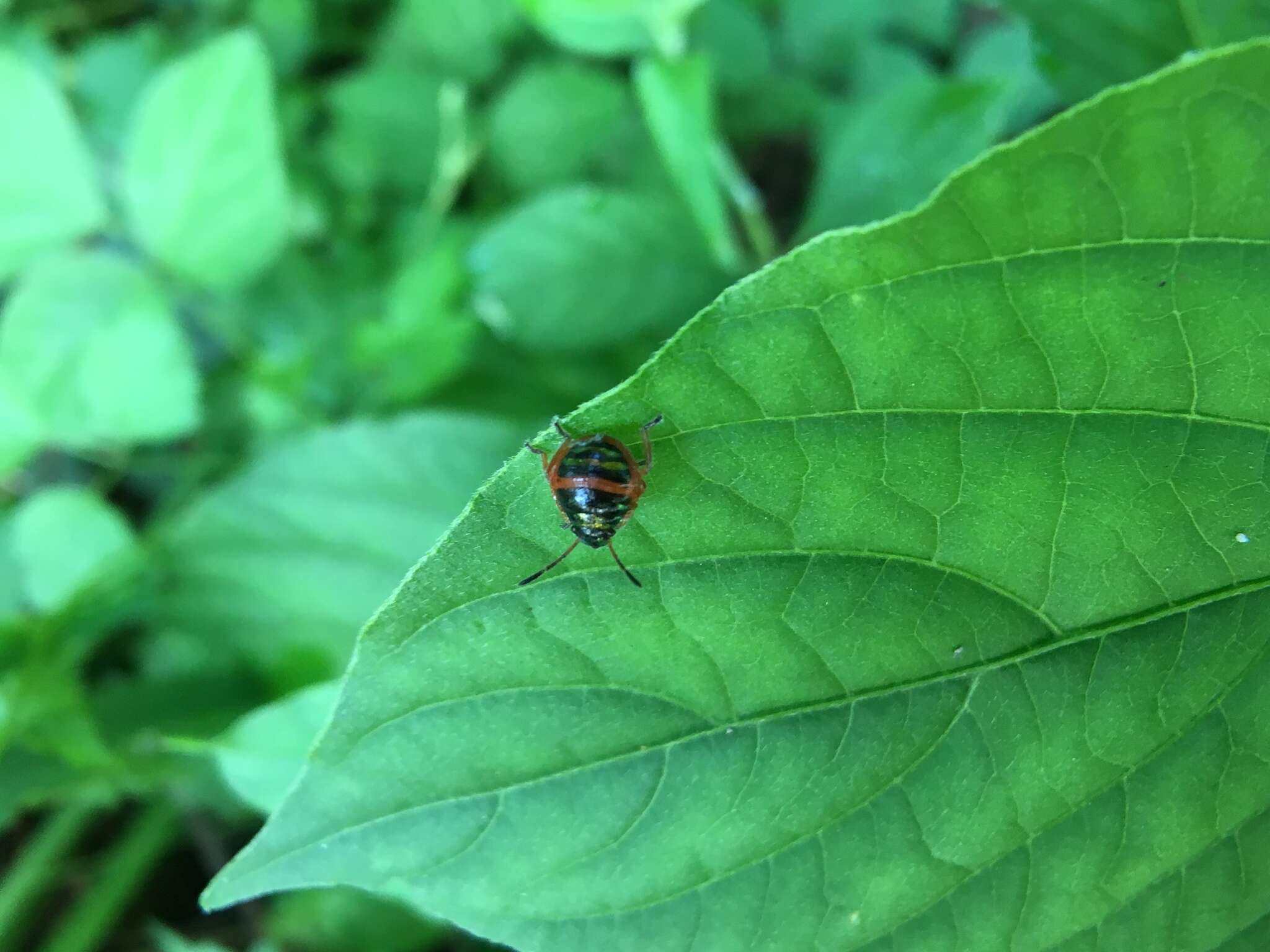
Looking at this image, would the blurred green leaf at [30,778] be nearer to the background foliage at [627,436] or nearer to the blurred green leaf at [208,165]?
the background foliage at [627,436]

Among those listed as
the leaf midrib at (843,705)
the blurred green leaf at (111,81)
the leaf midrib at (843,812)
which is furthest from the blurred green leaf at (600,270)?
the blurred green leaf at (111,81)

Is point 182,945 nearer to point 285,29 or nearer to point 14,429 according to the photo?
point 14,429

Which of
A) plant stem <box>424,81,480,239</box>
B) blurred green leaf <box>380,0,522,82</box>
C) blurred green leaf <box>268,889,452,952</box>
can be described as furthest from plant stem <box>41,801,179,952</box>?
blurred green leaf <box>380,0,522,82</box>

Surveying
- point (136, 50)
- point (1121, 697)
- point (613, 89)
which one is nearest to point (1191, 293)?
point (1121, 697)

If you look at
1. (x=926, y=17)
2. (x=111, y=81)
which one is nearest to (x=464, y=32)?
(x=111, y=81)

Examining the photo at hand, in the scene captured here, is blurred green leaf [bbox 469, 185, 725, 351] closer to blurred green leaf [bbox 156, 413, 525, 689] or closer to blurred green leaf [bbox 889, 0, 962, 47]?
blurred green leaf [bbox 156, 413, 525, 689]

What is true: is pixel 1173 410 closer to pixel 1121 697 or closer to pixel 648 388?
pixel 1121 697
